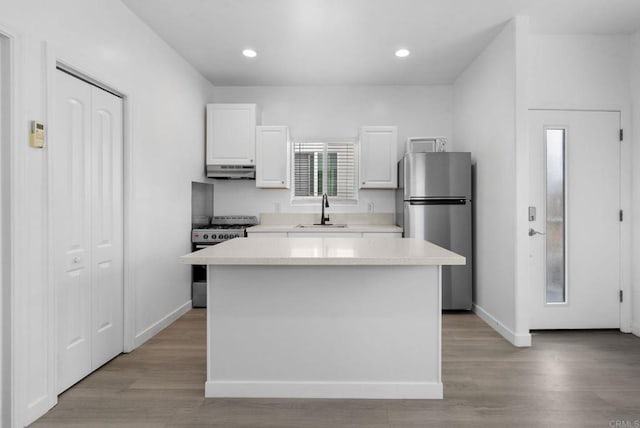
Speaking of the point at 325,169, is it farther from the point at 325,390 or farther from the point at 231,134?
the point at 325,390

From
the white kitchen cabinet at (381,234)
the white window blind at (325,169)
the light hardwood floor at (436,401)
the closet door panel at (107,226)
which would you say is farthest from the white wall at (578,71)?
the closet door panel at (107,226)

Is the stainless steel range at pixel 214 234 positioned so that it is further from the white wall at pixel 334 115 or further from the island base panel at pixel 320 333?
the island base panel at pixel 320 333

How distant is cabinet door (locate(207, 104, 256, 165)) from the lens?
4547 mm

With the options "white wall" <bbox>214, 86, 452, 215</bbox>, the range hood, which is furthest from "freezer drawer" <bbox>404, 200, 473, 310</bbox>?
the range hood

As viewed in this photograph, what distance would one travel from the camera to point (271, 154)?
15.1ft

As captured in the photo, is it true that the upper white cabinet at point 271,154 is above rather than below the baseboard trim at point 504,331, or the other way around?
above

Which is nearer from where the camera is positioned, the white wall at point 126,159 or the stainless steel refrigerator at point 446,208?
the white wall at point 126,159

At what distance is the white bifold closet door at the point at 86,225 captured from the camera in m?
2.29

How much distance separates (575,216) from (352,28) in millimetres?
2629

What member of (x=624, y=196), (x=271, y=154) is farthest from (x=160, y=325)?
(x=624, y=196)

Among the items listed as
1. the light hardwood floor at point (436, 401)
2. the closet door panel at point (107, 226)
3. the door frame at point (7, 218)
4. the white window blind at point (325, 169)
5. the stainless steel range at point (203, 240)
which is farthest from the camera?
the white window blind at point (325, 169)

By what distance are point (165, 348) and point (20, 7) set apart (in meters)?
2.43

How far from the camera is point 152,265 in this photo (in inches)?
130

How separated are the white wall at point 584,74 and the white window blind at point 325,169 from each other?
88.4 inches
